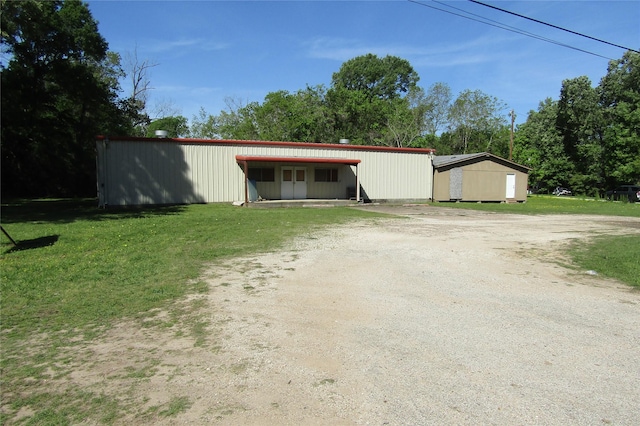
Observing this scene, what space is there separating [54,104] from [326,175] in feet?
73.3

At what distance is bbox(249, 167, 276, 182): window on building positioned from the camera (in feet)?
76.7

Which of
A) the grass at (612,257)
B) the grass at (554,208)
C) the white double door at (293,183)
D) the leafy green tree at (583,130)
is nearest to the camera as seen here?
the grass at (612,257)

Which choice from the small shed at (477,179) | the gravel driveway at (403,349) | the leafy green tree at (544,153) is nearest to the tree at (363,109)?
the leafy green tree at (544,153)

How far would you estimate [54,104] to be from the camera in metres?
32.0

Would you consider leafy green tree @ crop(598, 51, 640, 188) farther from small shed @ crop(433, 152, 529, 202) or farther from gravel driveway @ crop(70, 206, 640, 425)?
gravel driveway @ crop(70, 206, 640, 425)

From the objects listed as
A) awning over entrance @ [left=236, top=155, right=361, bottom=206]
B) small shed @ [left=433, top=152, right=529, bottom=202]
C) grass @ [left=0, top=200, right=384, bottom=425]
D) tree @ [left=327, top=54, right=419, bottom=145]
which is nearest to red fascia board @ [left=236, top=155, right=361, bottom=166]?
awning over entrance @ [left=236, top=155, right=361, bottom=206]

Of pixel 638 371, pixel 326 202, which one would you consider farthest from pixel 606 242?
pixel 326 202

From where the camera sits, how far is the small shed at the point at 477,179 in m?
27.9

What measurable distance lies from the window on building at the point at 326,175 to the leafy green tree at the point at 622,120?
37.3 meters

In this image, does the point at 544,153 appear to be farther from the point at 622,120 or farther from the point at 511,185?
the point at 511,185

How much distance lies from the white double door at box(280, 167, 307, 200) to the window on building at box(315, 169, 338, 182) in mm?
840

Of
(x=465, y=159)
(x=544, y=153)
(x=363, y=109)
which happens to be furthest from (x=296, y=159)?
(x=544, y=153)

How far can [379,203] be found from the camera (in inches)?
1023

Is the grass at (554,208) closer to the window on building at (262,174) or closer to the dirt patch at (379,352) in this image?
the window on building at (262,174)
